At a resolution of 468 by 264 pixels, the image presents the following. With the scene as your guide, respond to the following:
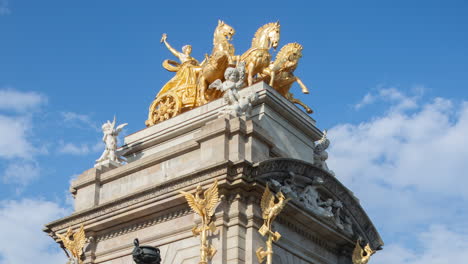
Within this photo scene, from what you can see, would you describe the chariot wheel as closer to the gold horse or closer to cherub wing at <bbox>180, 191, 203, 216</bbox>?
the gold horse

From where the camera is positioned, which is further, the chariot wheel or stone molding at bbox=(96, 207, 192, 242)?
the chariot wheel

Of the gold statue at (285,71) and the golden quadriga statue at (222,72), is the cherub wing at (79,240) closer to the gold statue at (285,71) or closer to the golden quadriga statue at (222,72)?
the golden quadriga statue at (222,72)

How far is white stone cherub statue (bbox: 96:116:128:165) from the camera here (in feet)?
87.0

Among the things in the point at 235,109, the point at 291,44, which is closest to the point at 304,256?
the point at 235,109

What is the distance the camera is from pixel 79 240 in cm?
2452

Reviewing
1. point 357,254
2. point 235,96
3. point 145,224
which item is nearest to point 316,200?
point 357,254

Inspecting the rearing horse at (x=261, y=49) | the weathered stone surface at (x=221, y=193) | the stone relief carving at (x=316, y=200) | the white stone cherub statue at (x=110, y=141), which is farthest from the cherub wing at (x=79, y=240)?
the rearing horse at (x=261, y=49)

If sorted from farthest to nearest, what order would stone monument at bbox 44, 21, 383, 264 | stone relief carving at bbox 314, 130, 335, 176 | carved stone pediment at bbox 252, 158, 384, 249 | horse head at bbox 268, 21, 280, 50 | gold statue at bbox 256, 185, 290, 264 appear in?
horse head at bbox 268, 21, 280, 50
stone relief carving at bbox 314, 130, 335, 176
carved stone pediment at bbox 252, 158, 384, 249
stone monument at bbox 44, 21, 383, 264
gold statue at bbox 256, 185, 290, 264

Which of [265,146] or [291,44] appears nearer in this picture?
[265,146]

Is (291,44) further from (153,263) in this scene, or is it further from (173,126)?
(153,263)

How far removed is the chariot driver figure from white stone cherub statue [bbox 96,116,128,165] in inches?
124

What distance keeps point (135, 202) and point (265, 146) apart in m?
4.25

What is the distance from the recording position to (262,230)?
21.6 m

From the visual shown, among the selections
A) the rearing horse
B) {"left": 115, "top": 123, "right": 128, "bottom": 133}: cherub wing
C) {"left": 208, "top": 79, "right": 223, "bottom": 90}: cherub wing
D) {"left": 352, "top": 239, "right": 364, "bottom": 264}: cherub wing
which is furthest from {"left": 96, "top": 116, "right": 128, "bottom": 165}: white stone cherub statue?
{"left": 352, "top": 239, "right": 364, "bottom": 264}: cherub wing
